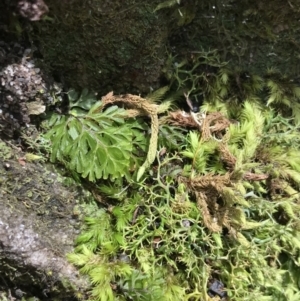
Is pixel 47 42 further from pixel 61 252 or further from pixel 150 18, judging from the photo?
pixel 61 252

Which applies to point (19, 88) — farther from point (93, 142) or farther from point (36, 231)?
point (36, 231)

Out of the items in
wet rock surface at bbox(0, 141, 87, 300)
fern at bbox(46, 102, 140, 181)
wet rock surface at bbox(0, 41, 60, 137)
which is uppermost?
wet rock surface at bbox(0, 41, 60, 137)

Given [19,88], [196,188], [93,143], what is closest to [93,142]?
[93,143]

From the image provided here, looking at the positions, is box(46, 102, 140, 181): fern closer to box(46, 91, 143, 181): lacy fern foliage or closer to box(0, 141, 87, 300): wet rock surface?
box(46, 91, 143, 181): lacy fern foliage

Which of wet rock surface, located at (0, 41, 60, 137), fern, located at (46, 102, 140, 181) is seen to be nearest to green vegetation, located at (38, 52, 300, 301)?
fern, located at (46, 102, 140, 181)

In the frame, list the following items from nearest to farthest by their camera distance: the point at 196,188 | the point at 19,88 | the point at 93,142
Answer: the point at 19,88, the point at 93,142, the point at 196,188

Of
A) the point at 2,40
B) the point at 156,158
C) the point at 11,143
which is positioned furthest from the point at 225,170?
the point at 2,40

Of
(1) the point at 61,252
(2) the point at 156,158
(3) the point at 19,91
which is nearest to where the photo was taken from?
(3) the point at 19,91

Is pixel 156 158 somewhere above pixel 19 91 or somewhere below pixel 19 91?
below

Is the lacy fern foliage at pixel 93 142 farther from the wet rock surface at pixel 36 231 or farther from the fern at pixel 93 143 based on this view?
the wet rock surface at pixel 36 231
